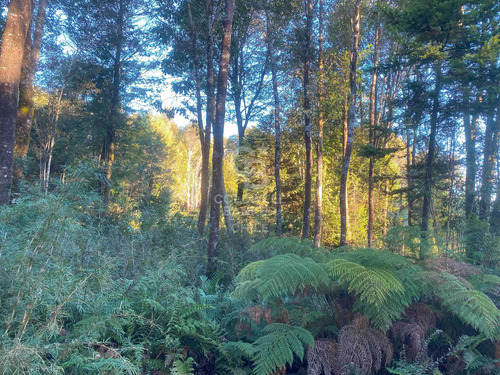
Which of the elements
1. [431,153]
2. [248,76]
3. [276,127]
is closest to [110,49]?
[248,76]

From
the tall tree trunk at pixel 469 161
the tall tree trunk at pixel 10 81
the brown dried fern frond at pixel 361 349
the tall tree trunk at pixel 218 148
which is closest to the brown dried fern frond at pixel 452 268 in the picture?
the brown dried fern frond at pixel 361 349

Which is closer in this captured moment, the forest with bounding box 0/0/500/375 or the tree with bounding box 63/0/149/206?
the forest with bounding box 0/0/500/375

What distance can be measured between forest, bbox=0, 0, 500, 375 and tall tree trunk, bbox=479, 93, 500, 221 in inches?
3.4

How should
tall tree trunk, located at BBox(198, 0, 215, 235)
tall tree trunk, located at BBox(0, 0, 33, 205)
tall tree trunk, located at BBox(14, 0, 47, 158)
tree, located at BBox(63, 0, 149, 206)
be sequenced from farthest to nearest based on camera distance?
tree, located at BBox(63, 0, 149, 206) < tall tree trunk, located at BBox(198, 0, 215, 235) < tall tree trunk, located at BBox(14, 0, 47, 158) < tall tree trunk, located at BBox(0, 0, 33, 205)

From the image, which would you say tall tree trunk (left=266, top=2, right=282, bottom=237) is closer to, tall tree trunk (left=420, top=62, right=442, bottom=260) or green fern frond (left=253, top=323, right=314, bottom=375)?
tall tree trunk (left=420, top=62, right=442, bottom=260)

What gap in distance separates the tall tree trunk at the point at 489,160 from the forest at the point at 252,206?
87 millimetres

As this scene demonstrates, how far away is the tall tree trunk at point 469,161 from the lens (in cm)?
994

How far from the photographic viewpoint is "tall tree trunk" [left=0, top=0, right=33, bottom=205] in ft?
23.7

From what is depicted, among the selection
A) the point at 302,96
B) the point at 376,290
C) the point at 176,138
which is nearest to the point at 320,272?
the point at 376,290

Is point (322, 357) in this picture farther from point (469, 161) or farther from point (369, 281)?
point (469, 161)

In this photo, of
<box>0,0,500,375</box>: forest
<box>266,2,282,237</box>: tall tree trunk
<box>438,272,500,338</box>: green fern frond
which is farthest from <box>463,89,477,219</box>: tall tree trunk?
<box>438,272,500,338</box>: green fern frond

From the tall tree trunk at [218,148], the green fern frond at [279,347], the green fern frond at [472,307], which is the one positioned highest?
the tall tree trunk at [218,148]

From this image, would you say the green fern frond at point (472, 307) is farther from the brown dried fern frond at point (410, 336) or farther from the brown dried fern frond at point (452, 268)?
the brown dried fern frond at point (452, 268)

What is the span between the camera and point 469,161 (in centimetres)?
1095
